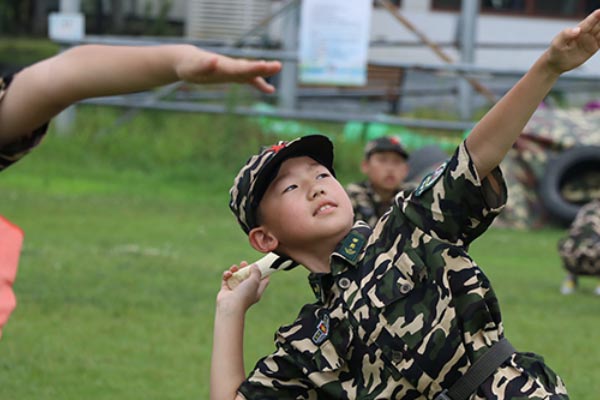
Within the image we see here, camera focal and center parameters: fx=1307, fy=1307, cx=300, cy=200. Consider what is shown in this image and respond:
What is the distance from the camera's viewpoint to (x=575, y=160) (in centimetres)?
1510

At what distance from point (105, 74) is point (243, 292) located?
40.6 inches

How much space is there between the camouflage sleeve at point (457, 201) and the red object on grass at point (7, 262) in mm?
1047

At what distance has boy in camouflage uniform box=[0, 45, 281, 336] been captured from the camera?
9.44 feet

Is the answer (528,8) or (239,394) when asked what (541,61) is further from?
(528,8)

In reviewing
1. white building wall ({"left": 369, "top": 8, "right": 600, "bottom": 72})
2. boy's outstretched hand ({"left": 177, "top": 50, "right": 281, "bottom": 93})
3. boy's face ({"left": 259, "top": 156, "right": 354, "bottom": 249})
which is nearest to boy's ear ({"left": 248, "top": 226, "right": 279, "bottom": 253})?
boy's face ({"left": 259, "top": 156, "right": 354, "bottom": 249})

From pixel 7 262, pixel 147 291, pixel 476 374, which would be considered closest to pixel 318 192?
pixel 476 374

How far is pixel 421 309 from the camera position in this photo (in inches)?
131

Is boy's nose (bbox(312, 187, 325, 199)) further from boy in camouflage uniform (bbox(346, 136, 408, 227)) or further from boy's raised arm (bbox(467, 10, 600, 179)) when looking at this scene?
boy in camouflage uniform (bbox(346, 136, 408, 227))

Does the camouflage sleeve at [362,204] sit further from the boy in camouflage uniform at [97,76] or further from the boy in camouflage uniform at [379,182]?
the boy in camouflage uniform at [97,76]

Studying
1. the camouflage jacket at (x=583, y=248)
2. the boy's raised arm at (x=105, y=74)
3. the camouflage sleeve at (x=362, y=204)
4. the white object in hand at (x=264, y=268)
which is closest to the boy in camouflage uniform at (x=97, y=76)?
the boy's raised arm at (x=105, y=74)

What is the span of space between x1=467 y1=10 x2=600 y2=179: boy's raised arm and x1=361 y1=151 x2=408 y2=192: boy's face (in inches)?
220

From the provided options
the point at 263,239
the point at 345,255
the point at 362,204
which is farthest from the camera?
the point at 362,204

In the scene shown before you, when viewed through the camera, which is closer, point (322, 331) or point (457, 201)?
point (457, 201)

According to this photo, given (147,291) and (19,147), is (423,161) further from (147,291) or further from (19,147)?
(19,147)
